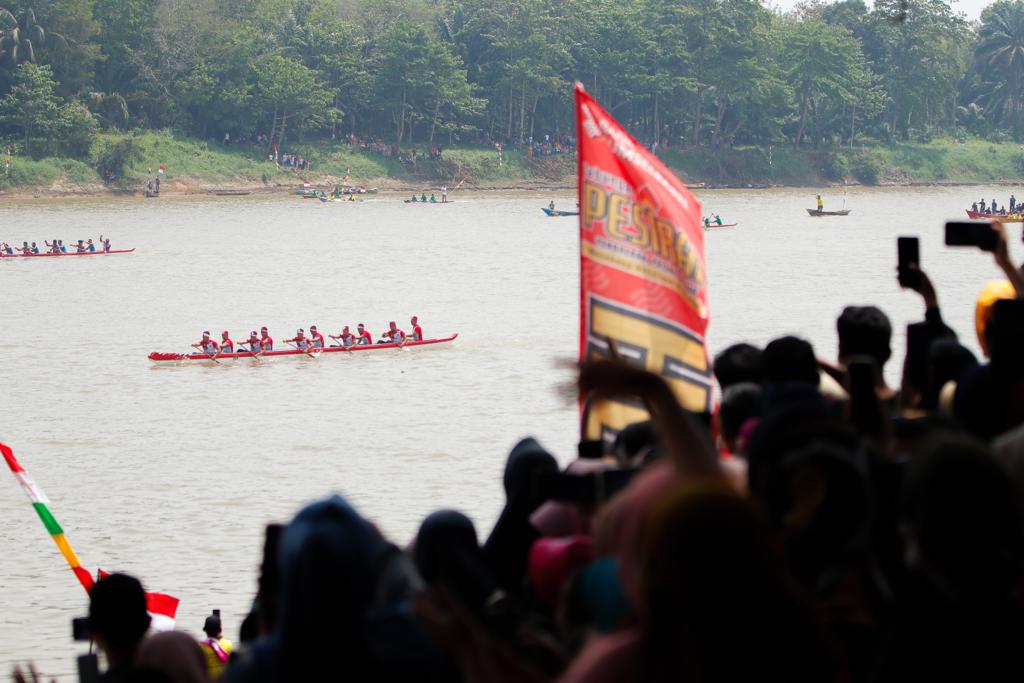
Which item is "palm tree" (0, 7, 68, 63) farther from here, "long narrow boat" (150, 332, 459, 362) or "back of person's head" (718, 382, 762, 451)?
"back of person's head" (718, 382, 762, 451)

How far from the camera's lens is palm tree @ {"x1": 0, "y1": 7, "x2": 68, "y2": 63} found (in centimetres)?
9306

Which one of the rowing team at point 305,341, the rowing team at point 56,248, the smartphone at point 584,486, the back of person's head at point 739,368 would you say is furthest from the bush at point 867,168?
the smartphone at point 584,486

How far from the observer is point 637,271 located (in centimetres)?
739

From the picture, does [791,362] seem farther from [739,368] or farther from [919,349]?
[919,349]

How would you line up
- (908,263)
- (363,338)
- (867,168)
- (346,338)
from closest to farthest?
1. (908,263)
2. (346,338)
3. (363,338)
4. (867,168)

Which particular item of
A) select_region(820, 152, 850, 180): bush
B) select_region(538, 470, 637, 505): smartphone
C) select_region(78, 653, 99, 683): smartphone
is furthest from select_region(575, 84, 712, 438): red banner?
select_region(820, 152, 850, 180): bush

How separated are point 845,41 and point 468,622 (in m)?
117

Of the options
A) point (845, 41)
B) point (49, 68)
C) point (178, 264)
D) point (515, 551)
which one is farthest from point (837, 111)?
point (515, 551)

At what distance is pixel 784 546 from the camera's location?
Answer: 3461 millimetres

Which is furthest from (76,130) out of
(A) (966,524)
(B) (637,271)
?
(A) (966,524)

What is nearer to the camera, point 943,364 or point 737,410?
point 737,410

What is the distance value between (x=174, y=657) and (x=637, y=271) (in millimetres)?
3205

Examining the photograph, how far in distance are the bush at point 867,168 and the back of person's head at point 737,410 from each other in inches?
4441

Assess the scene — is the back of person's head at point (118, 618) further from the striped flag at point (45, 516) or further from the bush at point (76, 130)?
the bush at point (76, 130)
